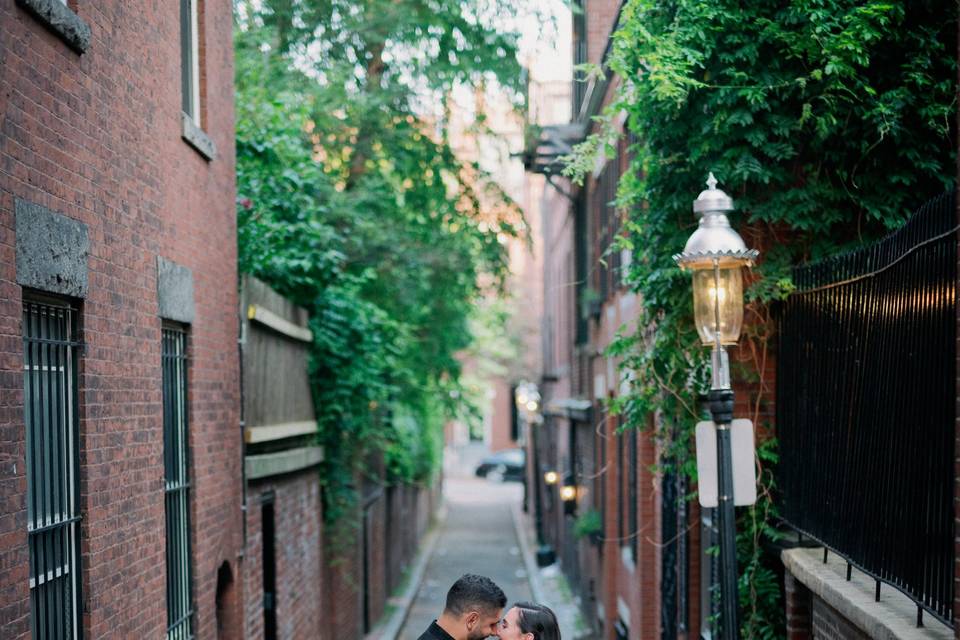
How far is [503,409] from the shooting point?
203ft

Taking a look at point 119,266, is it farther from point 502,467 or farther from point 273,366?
point 502,467

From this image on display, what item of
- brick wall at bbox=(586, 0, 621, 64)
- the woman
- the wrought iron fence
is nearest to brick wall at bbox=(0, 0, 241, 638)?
the woman

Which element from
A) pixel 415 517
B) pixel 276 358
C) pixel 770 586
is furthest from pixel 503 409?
pixel 770 586

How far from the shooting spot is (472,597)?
545cm

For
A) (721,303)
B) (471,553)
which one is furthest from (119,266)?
(471,553)

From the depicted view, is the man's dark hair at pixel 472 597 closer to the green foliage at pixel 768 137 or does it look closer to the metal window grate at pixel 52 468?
the metal window grate at pixel 52 468

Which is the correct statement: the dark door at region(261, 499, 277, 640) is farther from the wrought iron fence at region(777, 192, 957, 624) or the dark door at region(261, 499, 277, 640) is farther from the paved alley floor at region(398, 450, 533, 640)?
the paved alley floor at region(398, 450, 533, 640)

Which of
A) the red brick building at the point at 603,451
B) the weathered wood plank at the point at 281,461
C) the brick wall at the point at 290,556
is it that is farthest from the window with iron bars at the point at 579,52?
the brick wall at the point at 290,556

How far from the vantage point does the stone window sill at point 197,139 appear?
8148 millimetres

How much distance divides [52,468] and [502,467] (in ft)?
160

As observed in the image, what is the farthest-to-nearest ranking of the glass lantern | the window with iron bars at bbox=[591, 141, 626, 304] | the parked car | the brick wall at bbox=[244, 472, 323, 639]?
the parked car → the window with iron bars at bbox=[591, 141, 626, 304] → the brick wall at bbox=[244, 472, 323, 639] → the glass lantern

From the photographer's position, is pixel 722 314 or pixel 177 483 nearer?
pixel 722 314

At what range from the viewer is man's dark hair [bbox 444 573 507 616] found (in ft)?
17.9

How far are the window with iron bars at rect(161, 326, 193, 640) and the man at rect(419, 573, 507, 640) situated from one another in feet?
9.51
